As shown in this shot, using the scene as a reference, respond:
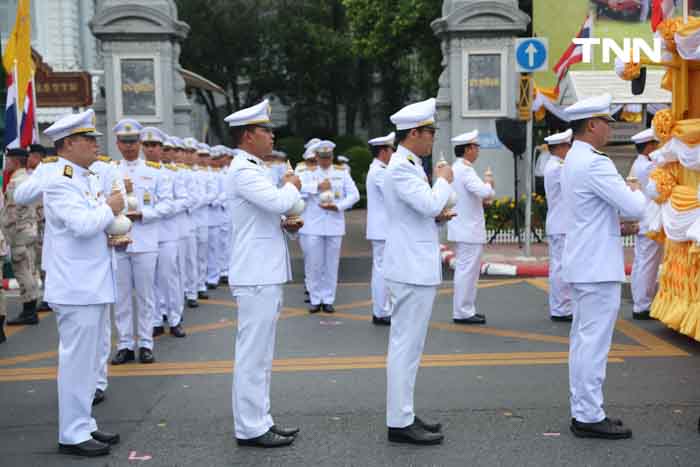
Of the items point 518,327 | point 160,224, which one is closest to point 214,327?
point 160,224

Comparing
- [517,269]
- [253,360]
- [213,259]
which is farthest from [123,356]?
[517,269]

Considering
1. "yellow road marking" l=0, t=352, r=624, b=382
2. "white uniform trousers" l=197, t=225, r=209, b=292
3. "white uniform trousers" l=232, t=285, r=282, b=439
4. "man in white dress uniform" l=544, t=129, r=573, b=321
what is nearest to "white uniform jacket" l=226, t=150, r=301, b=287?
"white uniform trousers" l=232, t=285, r=282, b=439

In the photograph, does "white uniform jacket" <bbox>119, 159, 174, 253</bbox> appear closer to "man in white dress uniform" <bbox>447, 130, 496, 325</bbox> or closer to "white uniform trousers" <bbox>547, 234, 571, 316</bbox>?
"man in white dress uniform" <bbox>447, 130, 496, 325</bbox>

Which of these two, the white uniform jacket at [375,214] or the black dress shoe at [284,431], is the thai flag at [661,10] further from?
the black dress shoe at [284,431]

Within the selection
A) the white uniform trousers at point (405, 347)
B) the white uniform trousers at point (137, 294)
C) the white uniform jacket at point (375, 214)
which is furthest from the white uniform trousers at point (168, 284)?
the white uniform trousers at point (405, 347)

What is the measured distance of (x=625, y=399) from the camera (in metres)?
6.24

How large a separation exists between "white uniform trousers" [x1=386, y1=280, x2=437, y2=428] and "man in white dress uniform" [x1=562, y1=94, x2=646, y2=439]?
101cm

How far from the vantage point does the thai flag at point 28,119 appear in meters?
12.4

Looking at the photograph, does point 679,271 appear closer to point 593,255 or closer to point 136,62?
point 593,255

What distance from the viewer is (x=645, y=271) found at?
9422mm

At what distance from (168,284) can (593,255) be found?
15.7 feet

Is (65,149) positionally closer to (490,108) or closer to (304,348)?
(304,348)

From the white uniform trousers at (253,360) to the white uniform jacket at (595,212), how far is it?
201 centimetres

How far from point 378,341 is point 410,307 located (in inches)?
125
